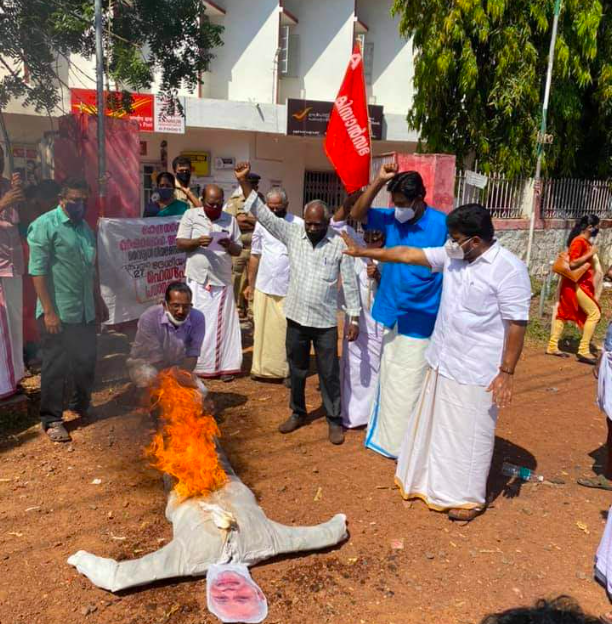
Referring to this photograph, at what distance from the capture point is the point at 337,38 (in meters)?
19.2

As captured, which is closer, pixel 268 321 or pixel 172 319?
pixel 172 319

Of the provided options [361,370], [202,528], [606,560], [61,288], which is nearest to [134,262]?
[61,288]

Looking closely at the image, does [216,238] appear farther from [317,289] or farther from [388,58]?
[388,58]

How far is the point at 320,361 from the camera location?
5223 mm

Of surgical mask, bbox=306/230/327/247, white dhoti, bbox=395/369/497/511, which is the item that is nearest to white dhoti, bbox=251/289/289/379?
surgical mask, bbox=306/230/327/247

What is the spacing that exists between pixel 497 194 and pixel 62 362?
10.6m

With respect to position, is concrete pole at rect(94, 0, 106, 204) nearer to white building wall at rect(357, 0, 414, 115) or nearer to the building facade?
the building facade

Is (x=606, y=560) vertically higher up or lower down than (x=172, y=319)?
lower down

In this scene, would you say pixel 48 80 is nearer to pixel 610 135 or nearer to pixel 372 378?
pixel 372 378

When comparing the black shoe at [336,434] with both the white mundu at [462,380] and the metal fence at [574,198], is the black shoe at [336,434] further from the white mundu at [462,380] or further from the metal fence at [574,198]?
the metal fence at [574,198]

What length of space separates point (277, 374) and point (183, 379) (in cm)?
201

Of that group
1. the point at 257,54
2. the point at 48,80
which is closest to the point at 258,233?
the point at 48,80

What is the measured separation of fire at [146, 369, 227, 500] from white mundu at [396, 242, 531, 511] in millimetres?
1429

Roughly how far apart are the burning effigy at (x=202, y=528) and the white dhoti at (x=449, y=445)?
75 centimetres
